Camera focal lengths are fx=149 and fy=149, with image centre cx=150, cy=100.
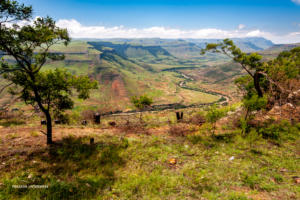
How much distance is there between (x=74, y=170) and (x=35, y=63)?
856 centimetres

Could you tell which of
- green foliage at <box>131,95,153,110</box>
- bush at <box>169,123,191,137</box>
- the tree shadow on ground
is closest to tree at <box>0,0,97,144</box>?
the tree shadow on ground

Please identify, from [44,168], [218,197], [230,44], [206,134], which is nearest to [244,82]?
[230,44]

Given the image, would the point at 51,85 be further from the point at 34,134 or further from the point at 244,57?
the point at 244,57

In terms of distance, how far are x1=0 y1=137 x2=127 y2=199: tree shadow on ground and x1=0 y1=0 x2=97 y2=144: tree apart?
2242 millimetres

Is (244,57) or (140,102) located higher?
(244,57)

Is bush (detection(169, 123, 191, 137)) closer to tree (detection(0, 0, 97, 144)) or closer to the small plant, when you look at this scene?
tree (detection(0, 0, 97, 144))

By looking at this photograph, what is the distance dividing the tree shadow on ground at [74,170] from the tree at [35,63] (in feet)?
7.36

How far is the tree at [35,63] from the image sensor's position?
372 inches

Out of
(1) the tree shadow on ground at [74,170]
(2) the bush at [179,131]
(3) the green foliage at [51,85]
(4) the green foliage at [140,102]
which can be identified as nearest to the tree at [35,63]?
(3) the green foliage at [51,85]

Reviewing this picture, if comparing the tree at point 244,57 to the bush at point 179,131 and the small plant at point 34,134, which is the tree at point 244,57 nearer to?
the bush at point 179,131

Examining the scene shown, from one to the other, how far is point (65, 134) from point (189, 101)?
162m

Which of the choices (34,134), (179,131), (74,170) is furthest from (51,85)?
(179,131)

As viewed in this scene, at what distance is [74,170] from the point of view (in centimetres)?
993

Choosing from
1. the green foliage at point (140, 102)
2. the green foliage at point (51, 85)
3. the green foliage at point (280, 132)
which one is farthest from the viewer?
the green foliage at point (140, 102)
